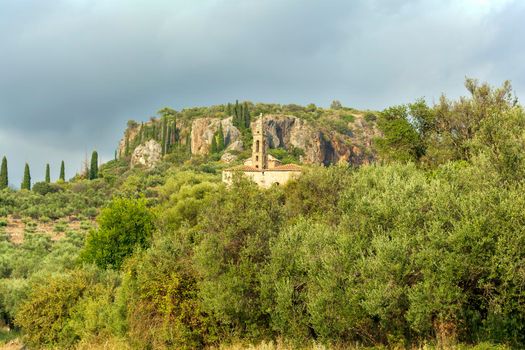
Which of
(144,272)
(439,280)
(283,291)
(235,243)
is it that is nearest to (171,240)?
(144,272)

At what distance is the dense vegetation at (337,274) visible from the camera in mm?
18047

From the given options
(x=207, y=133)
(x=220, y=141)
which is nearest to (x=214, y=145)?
(x=220, y=141)

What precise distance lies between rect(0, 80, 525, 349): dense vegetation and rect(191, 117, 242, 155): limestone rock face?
111459mm

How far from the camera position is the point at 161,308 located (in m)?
26.7

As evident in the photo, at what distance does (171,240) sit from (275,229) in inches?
256

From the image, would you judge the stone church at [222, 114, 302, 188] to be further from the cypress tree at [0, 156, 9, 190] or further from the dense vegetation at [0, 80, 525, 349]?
the cypress tree at [0, 156, 9, 190]

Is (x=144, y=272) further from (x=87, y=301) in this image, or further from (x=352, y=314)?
(x=352, y=314)

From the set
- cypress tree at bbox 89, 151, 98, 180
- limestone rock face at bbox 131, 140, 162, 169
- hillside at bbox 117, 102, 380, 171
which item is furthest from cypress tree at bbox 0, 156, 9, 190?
limestone rock face at bbox 131, 140, 162, 169

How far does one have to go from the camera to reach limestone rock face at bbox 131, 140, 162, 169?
158 meters

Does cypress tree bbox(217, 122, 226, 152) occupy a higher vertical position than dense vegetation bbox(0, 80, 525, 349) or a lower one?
higher

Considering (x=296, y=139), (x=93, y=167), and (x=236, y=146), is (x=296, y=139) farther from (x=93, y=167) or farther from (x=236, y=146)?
(x=93, y=167)

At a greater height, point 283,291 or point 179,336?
point 283,291

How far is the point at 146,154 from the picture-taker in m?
160

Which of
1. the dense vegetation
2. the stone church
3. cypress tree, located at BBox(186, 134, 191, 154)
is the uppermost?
cypress tree, located at BBox(186, 134, 191, 154)
